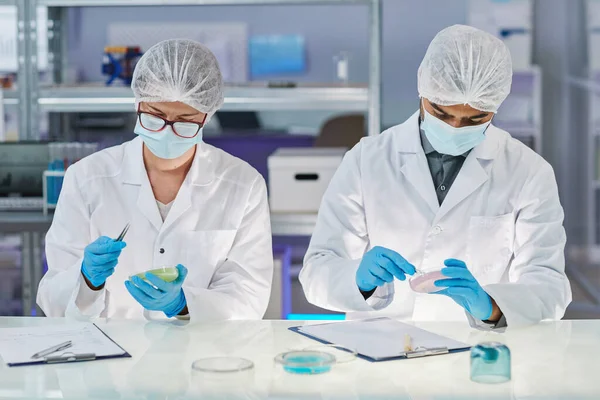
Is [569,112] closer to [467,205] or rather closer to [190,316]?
[467,205]

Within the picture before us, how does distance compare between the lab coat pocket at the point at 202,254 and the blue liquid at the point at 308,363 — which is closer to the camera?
the blue liquid at the point at 308,363

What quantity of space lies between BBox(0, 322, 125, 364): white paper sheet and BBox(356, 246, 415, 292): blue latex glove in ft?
1.99

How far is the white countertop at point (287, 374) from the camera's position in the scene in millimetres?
1504

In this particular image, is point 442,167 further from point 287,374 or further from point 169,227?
point 287,374

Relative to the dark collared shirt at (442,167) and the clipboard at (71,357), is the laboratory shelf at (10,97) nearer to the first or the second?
the dark collared shirt at (442,167)

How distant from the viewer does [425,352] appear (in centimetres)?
172

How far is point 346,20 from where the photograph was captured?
536cm

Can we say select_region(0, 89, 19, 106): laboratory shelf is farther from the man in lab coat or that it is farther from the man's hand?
the man's hand

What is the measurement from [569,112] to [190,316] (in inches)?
192

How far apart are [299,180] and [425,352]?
189 centimetres

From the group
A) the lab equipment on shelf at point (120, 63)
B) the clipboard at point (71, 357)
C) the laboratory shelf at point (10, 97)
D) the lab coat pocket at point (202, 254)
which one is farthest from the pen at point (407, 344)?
the laboratory shelf at point (10, 97)

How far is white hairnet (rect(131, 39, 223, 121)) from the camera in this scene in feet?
7.73

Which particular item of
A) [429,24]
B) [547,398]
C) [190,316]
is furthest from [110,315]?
[429,24]

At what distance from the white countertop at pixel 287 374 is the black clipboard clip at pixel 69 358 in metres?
0.02
